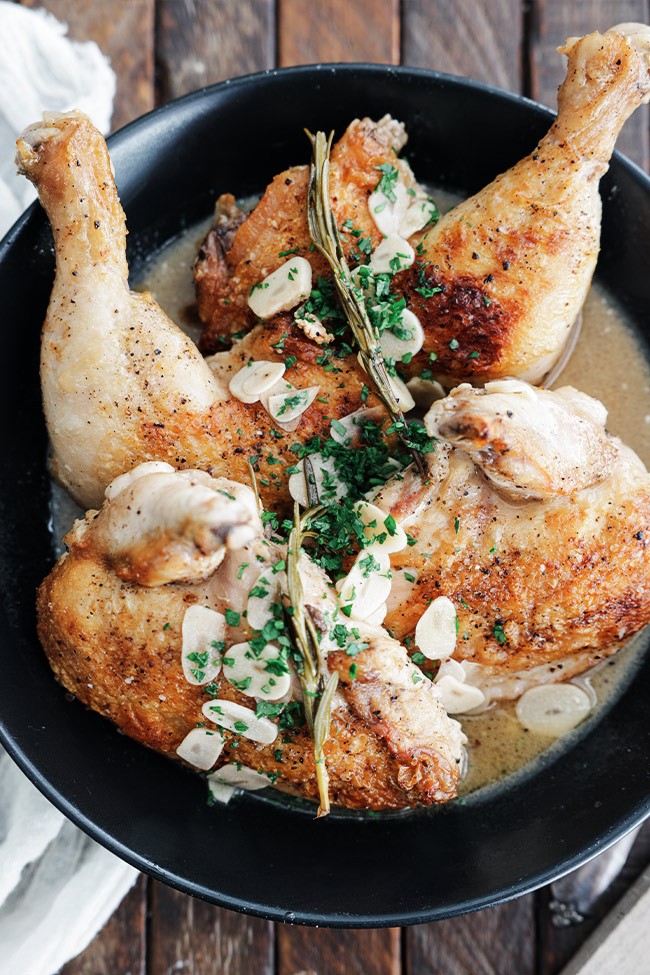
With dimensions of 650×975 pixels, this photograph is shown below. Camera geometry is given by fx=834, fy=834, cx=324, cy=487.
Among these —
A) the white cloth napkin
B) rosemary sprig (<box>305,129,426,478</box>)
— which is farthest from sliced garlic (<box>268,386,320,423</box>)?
the white cloth napkin

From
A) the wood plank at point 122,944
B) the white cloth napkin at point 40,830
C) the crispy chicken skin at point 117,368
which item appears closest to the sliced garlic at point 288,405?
the crispy chicken skin at point 117,368

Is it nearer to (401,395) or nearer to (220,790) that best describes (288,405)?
(401,395)

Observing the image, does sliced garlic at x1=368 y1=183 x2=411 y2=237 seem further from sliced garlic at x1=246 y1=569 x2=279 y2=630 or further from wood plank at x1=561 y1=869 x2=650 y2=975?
wood plank at x1=561 y1=869 x2=650 y2=975

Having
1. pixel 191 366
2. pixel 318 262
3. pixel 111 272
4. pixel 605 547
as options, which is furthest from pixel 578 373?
pixel 111 272

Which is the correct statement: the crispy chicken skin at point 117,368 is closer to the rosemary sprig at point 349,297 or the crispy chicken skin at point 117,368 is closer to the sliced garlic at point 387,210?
the rosemary sprig at point 349,297

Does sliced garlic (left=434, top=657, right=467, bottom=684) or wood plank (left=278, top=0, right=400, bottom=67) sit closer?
sliced garlic (left=434, top=657, right=467, bottom=684)

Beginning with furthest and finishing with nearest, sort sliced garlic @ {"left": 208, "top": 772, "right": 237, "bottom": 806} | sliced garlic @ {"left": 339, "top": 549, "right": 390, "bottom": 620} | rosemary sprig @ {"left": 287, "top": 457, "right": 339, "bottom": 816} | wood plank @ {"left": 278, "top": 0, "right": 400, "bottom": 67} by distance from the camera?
wood plank @ {"left": 278, "top": 0, "right": 400, "bottom": 67} → sliced garlic @ {"left": 208, "top": 772, "right": 237, "bottom": 806} → sliced garlic @ {"left": 339, "top": 549, "right": 390, "bottom": 620} → rosemary sprig @ {"left": 287, "top": 457, "right": 339, "bottom": 816}
